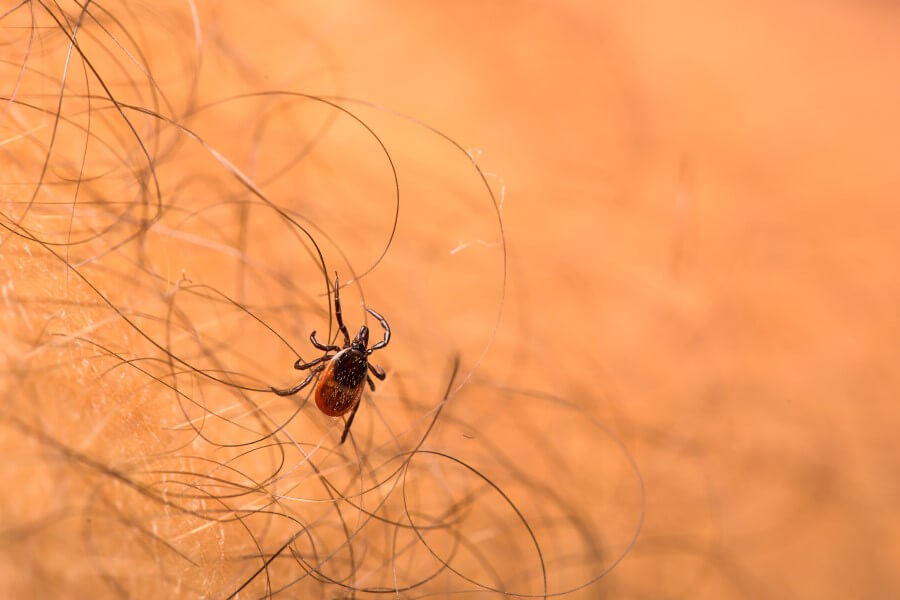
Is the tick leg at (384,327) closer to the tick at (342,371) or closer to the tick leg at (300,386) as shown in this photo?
the tick at (342,371)

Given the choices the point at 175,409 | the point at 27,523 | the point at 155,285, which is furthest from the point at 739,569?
the point at 27,523

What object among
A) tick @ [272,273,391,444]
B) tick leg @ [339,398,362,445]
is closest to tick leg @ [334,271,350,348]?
tick @ [272,273,391,444]

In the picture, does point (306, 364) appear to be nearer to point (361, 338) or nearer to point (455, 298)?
point (361, 338)

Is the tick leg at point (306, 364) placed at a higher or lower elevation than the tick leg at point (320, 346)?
lower

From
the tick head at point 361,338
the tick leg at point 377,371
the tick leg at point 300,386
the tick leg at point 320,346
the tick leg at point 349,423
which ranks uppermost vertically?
the tick head at point 361,338

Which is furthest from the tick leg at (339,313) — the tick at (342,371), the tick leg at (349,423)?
the tick leg at (349,423)
